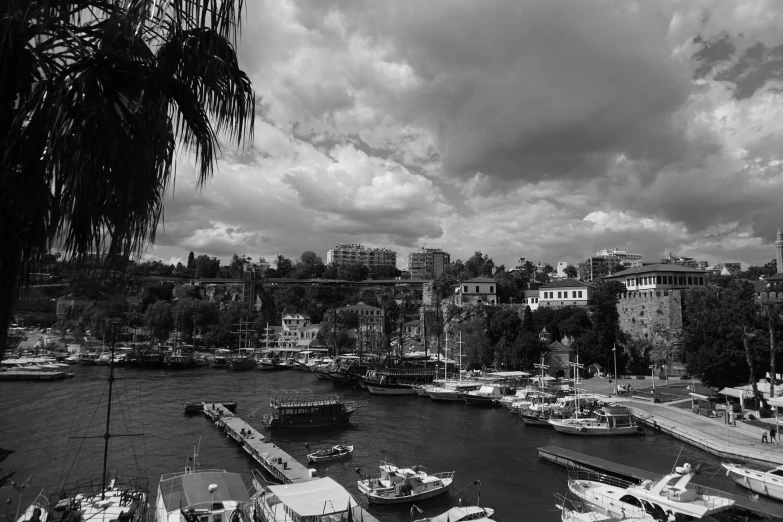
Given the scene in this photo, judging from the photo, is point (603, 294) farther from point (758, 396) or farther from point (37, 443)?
point (37, 443)

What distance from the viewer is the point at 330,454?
29.3 metres

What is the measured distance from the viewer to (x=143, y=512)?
1734cm

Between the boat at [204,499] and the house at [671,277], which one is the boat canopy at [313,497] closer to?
the boat at [204,499]

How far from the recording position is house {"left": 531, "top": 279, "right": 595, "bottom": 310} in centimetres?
7338

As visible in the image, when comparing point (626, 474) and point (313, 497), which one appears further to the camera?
Answer: point (626, 474)

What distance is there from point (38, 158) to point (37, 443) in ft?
120

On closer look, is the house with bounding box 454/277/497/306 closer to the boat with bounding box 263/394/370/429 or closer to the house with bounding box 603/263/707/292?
the house with bounding box 603/263/707/292

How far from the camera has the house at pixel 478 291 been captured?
287ft

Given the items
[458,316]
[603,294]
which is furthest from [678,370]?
[458,316]

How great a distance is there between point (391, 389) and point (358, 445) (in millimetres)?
22475

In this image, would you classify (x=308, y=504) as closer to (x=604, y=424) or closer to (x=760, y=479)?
(x=760, y=479)

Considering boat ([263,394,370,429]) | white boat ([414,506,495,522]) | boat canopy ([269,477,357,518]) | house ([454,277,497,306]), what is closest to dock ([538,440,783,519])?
white boat ([414,506,495,522])

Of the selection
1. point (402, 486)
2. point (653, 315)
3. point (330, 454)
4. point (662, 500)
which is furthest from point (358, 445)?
point (653, 315)

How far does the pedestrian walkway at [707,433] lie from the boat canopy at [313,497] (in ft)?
68.6
